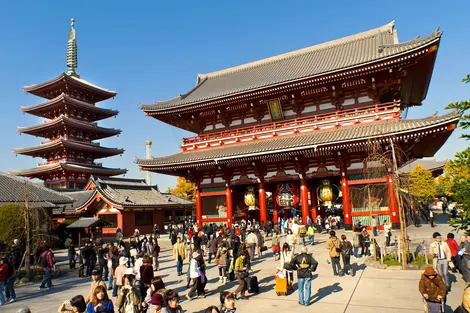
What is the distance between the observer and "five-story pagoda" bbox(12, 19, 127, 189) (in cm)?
4928

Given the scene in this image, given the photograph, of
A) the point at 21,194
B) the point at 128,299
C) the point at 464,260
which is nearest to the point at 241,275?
the point at 128,299

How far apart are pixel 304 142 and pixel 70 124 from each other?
39.3 m

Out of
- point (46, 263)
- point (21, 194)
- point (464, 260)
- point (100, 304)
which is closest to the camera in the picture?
point (100, 304)

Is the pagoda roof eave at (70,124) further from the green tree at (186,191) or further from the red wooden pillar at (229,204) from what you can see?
the red wooden pillar at (229,204)

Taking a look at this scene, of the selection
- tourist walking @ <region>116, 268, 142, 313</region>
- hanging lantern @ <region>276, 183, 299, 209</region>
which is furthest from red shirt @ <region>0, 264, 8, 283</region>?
hanging lantern @ <region>276, 183, 299, 209</region>

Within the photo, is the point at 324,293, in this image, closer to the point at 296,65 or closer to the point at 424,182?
the point at 296,65

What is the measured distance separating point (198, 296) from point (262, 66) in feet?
94.4

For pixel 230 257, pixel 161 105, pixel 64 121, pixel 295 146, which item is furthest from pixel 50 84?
pixel 230 257

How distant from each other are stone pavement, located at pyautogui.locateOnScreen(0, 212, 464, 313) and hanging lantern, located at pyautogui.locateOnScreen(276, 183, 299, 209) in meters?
12.0

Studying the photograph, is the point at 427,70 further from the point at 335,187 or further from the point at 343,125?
the point at 335,187

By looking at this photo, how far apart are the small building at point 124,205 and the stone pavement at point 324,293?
62.7 ft

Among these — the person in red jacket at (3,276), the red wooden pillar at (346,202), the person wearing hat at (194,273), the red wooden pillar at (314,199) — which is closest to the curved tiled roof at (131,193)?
the red wooden pillar at (314,199)

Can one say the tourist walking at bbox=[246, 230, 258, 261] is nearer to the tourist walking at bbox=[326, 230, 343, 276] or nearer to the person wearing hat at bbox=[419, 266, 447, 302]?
the tourist walking at bbox=[326, 230, 343, 276]

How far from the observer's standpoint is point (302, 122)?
26016 millimetres
